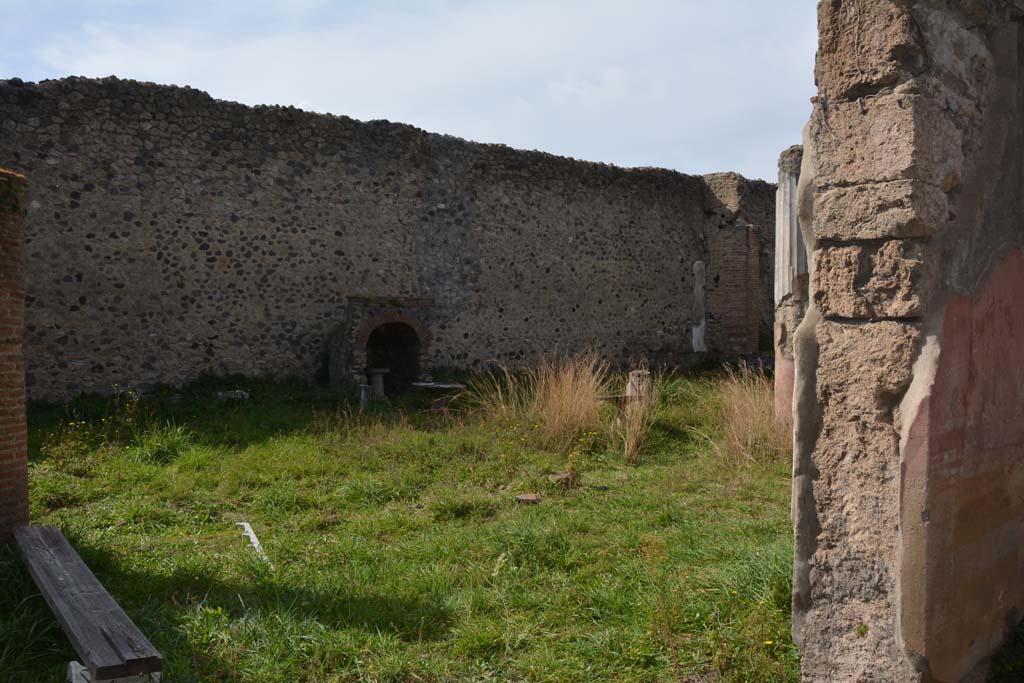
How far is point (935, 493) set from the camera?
2502 mm

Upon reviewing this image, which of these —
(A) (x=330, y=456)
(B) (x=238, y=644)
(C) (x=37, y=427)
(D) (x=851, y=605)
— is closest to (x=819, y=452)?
(D) (x=851, y=605)

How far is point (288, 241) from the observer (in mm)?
10664

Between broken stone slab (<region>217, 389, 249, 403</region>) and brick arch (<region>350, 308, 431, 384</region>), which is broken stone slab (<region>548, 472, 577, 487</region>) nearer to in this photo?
brick arch (<region>350, 308, 431, 384</region>)

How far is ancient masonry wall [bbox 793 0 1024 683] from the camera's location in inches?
97.9

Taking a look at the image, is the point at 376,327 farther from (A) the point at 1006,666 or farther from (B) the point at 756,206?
(A) the point at 1006,666

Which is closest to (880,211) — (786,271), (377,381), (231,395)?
(786,271)

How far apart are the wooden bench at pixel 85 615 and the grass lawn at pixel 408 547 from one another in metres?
0.16

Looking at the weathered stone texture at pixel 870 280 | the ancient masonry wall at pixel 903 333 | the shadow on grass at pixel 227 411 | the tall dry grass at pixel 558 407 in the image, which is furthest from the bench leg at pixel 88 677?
the tall dry grass at pixel 558 407

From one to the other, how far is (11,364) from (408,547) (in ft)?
8.12

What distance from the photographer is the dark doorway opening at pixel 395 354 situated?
11.3 m

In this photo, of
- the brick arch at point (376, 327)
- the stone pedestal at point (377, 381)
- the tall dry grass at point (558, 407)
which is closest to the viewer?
the tall dry grass at point (558, 407)

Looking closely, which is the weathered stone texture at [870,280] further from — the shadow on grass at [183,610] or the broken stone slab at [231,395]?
the broken stone slab at [231,395]

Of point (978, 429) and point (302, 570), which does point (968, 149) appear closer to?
point (978, 429)

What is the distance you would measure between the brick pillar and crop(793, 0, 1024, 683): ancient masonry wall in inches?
162
